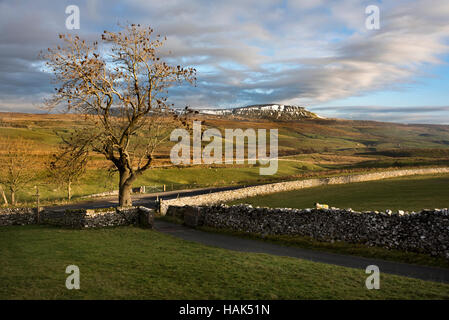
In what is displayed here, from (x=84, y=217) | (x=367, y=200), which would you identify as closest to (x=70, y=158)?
(x=84, y=217)

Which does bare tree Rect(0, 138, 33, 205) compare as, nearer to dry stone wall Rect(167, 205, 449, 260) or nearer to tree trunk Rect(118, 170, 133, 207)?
tree trunk Rect(118, 170, 133, 207)

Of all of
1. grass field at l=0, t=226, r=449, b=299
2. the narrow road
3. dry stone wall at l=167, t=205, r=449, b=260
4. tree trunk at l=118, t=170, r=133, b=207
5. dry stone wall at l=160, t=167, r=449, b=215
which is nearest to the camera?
grass field at l=0, t=226, r=449, b=299

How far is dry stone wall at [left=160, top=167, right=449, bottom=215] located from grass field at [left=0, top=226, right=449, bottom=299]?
16.8 meters

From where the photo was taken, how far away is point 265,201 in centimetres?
4247

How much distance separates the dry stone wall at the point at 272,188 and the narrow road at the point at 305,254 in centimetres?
871

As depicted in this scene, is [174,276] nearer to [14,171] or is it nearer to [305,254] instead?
[305,254]

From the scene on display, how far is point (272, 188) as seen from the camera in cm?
Answer: 5125

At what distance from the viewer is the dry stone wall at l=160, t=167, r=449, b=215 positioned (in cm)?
3825

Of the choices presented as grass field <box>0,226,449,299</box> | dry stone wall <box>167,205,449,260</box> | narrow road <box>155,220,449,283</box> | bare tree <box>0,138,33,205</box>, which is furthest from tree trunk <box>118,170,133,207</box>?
bare tree <box>0,138,33,205</box>

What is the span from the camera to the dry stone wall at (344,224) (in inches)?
659

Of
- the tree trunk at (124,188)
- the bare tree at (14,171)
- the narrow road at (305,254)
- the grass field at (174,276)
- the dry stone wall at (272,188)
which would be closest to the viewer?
the grass field at (174,276)

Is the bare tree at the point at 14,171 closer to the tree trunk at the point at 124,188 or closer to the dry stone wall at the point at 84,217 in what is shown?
the dry stone wall at the point at 84,217

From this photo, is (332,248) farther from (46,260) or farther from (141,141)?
(141,141)

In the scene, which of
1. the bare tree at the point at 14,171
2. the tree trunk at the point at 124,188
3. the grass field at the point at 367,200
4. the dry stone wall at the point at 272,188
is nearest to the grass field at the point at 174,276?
the tree trunk at the point at 124,188
